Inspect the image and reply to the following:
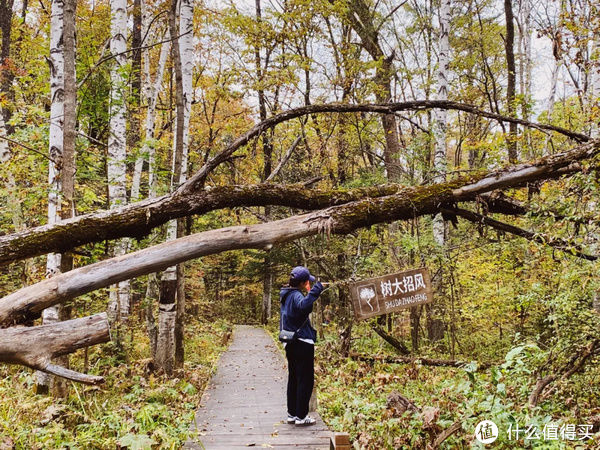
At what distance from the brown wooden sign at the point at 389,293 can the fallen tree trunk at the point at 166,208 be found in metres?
1.22

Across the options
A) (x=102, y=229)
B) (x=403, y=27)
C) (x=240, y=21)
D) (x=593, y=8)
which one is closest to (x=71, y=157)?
(x=102, y=229)

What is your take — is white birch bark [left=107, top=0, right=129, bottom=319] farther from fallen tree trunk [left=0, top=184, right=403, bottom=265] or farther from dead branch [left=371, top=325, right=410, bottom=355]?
dead branch [left=371, top=325, right=410, bottom=355]

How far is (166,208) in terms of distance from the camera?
5102 mm

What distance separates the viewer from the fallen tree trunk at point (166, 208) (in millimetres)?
4711

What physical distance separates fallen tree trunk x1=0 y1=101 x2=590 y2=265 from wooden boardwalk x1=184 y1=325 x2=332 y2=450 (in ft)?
9.91

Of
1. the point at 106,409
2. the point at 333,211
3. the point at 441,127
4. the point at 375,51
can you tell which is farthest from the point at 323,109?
the point at 375,51

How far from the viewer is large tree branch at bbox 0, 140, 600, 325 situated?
164 inches

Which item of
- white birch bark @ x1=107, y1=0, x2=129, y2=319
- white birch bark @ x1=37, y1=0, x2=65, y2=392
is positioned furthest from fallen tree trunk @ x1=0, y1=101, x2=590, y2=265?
white birch bark @ x1=107, y1=0, x2=129, y2=319

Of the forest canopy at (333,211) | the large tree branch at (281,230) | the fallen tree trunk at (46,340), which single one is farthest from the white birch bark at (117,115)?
the fallen tree trunk at (46,340)

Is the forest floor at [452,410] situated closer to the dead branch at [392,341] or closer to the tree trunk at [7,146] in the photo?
the dead branch at [392,341]

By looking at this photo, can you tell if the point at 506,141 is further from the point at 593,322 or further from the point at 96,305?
the point at 96,305

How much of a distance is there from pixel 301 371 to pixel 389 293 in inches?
88.7

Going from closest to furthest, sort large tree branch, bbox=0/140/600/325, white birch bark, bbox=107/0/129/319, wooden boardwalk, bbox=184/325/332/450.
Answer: large tree branch, bbox=0/140/600/325
wooden boardwalk, bbox=184/325/332/450
white birch bark, bbox=107/0/129/319

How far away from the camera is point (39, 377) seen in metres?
7.50
